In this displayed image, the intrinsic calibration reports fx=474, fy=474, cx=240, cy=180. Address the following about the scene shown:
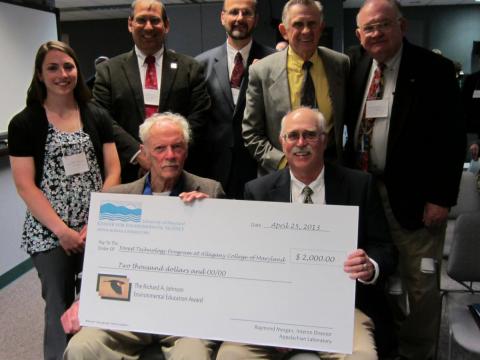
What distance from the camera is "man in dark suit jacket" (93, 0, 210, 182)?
103 inches

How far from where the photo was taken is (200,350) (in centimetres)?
176

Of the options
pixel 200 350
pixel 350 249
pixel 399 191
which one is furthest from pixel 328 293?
pixel 399 191

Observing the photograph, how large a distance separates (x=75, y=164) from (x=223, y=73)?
101 centimetres

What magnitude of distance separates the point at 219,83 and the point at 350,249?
1.47m

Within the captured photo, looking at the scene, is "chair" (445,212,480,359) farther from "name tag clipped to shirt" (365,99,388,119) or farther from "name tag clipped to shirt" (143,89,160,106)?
"name tag clipped to shirt" (143,89,160,106)

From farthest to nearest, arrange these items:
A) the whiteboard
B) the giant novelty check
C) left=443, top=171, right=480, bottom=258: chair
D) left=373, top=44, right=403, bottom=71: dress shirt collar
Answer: the whiteboard < left=443, top=171, right=480, bottom=258: chair < left=373, top=44, right=403, bottom=71: dress shirt collar < the giant novelty check

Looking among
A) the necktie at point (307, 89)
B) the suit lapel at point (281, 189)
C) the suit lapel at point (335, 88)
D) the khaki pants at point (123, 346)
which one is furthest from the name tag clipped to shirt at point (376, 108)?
the khaki pants at point (123, 346)

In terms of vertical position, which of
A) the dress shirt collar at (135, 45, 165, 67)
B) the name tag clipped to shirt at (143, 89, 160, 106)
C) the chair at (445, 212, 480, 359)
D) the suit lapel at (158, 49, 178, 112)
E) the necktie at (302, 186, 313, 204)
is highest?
the dress shirt collar at (135, 45, 165, 67)

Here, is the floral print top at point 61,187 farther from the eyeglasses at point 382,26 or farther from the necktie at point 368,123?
the eyeglasses at point 382,26

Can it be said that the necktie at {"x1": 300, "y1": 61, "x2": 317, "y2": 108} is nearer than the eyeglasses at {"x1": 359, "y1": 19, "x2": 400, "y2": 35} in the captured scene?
No

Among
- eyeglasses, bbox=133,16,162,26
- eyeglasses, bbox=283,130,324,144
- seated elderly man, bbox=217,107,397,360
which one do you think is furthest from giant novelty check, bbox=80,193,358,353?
eyeglasses, bbox=133,16,162,26

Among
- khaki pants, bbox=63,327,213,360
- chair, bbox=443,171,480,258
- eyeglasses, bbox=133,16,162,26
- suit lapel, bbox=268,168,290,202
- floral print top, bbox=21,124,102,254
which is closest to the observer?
khaki pants, bbox=63,327,213,360

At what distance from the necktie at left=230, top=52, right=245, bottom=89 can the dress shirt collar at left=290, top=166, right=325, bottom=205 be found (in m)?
0.92

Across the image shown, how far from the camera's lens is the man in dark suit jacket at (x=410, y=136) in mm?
2277
